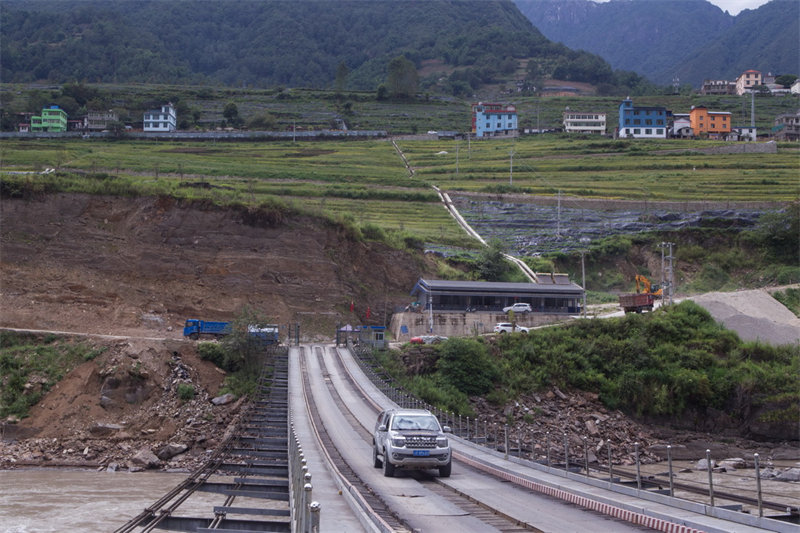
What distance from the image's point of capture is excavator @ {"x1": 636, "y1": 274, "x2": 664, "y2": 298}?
57.3m

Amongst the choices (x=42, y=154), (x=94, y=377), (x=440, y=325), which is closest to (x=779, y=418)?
(x=440, y=325)

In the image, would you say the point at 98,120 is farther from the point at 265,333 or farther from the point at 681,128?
the point at 265,333

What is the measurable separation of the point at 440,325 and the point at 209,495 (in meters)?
26.2

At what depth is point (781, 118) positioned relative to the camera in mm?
123250

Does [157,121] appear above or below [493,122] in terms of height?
below

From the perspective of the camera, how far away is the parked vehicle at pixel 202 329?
143 ft

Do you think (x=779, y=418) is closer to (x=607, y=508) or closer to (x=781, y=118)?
(x=607, y=508)

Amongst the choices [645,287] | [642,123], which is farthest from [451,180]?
[642,123]

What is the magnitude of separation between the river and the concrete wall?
884 inches

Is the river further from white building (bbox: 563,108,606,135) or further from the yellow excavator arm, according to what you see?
white building (bbox: 563,108,606,135)

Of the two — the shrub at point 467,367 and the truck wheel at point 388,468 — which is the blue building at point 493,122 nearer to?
the shrub at point 467,367

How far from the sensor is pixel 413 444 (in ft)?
61.5

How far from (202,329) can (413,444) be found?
90.6ft

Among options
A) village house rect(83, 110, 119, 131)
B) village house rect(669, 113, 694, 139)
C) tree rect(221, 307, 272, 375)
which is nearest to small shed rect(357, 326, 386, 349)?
tree rect(221, 307, 272, 375)
